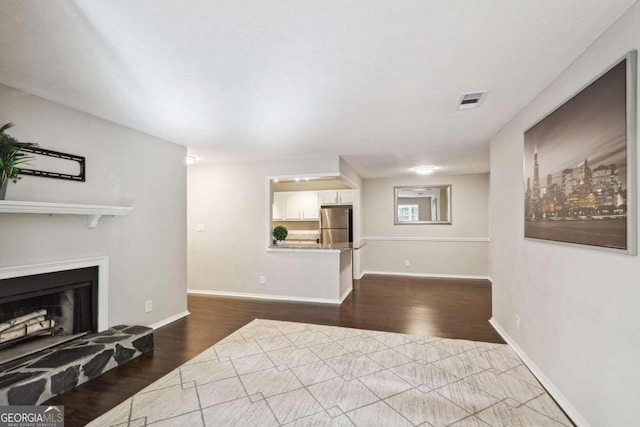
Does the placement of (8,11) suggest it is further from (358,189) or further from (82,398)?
(358,189)

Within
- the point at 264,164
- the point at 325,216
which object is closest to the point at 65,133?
the point at 264,164

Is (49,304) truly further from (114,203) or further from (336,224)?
(336,224)

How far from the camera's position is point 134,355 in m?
2.77

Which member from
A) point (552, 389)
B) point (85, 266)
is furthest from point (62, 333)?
point (552, 389)

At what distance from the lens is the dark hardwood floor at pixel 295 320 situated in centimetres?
223

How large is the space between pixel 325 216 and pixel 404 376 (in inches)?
182

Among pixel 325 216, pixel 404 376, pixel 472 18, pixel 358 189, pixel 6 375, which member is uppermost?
pixel 472 18

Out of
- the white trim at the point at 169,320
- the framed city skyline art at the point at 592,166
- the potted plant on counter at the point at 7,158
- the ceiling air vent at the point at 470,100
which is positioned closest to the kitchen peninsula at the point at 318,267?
the white trim at the point at 169,320

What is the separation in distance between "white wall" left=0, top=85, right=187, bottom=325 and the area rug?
124 cm

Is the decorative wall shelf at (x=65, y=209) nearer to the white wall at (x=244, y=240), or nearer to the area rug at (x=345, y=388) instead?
the area rug at (x=345, y=388)

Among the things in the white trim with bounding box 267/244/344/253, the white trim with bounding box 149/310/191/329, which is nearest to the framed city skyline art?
the white trim with bounding box 267/244/344/253

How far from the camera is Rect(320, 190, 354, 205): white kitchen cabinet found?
22.1 feet

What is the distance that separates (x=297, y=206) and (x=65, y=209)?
Result: 16.4ft

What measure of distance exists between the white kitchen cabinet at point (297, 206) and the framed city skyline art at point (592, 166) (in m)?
5.03
